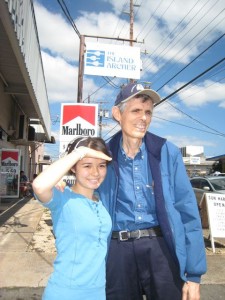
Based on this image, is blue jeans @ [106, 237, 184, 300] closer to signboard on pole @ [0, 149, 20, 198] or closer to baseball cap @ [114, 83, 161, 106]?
baseball cap @ [114, 83, 161, 106]

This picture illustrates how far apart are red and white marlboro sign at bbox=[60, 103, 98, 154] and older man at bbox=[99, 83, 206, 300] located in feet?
13.5

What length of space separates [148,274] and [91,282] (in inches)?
22.0

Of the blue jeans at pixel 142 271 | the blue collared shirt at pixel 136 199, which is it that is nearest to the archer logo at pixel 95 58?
the blue collared shirt at pixel 136 199

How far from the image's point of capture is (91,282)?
2.14 meters

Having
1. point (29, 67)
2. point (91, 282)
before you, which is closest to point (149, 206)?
point (91, 282)

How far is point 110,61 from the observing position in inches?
530

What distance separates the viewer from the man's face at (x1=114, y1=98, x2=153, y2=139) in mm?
2645

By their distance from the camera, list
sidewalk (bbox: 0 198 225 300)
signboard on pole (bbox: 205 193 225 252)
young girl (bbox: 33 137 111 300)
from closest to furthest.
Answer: young girl (bbox: 33 137 111 300)
sidewalk (bbox: 0 198 225 300)
signboard on pole (bbox: 205 193 225 252)

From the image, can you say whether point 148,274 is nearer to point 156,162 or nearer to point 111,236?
point 111,236

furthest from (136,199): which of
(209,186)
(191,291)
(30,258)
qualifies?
(209,186)

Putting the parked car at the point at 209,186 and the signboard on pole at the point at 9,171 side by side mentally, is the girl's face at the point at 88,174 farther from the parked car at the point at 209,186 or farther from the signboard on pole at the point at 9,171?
the signboard on pole at the point at 9,171

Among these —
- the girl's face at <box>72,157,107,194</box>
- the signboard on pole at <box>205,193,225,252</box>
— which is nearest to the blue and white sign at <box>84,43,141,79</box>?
the signboard on pole at <box>205,193,225,252</box>

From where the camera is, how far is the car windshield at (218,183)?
1335 cm

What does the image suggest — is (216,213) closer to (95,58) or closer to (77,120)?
(77,120)
